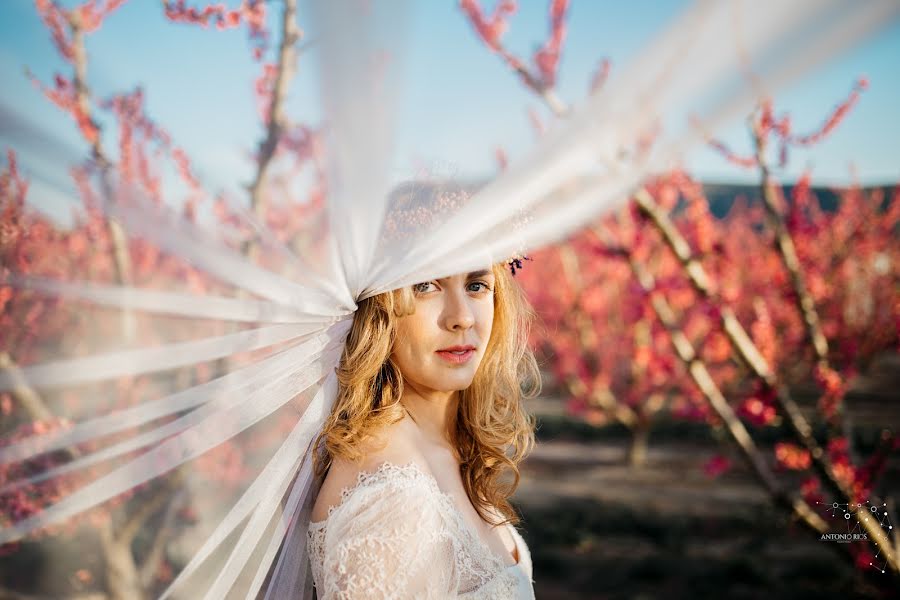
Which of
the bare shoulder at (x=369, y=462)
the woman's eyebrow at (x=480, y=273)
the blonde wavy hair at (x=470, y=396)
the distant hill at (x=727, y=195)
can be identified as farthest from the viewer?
the distant hill at (x=727, y=195)

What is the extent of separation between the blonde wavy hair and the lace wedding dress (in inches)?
4.8

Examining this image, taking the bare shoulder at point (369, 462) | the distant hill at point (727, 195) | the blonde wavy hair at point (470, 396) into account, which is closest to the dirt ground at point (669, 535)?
the blonde wavy hair at point (470, 396)

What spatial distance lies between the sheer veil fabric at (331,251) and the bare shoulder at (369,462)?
0.34 feet

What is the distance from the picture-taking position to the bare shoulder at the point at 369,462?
1327 mm

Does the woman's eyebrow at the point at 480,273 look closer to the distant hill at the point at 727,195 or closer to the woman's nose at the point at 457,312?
the woman's nose at the point at 457,312

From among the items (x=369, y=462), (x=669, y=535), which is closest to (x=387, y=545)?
(x=369, y=462)

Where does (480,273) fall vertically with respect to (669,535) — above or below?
above

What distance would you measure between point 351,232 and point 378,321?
22 cm

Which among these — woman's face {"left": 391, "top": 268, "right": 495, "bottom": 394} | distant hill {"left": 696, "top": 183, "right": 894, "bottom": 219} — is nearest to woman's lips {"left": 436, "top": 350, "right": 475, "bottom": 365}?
woman's face {"left": 391, "top": 268, "right": 495, "bottom": 394}

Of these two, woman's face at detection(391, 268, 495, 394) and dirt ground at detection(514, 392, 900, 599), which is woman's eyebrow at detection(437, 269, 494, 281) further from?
dirt ground at detection(514, 392, 900, 599)

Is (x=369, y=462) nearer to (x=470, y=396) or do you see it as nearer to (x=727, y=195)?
(x=470, y=396)

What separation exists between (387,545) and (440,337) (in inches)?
18.8

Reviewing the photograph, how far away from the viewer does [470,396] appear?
1.80 metres

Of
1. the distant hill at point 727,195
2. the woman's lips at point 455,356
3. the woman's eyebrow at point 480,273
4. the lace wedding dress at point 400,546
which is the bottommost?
the lace wedding dress at point 400,546
